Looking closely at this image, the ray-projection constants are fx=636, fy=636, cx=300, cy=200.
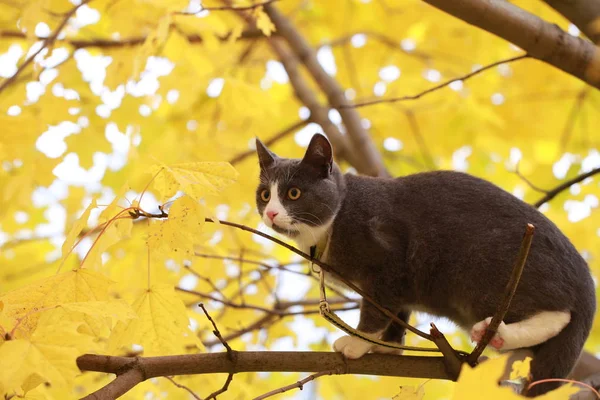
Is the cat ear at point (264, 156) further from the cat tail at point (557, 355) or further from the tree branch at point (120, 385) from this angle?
the cat tail at point (557, 355)

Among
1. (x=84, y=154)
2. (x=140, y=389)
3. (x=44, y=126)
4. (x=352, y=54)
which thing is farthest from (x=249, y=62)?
(x=140, y=389)

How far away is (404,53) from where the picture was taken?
426cm

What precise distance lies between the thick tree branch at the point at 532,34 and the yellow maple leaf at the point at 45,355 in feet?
4.84

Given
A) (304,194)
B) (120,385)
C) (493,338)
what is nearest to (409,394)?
(493,338)

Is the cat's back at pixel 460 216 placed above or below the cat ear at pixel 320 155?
below

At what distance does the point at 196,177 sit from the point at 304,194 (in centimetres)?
64

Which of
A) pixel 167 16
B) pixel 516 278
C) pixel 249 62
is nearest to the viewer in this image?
pixel 516 278

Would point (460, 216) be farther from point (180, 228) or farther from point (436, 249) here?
point (180, 228)

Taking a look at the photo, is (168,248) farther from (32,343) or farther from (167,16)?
(167,16)

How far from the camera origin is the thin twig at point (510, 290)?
1573 millimetres

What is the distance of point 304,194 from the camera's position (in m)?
2.46

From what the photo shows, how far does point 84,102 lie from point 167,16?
1163 millimetres

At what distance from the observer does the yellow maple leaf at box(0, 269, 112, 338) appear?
169cm

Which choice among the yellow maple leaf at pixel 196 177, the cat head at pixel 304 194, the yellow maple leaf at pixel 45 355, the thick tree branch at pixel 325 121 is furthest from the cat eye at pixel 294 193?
the thick tree branch at pixel 325 121
